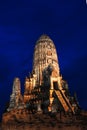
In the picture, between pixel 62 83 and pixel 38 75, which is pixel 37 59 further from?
pixel 62 83

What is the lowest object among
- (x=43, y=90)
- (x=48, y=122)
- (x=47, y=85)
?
(x=48, y=122)

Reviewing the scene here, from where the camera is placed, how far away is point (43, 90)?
5284 cm

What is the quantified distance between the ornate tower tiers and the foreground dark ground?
55.8ft

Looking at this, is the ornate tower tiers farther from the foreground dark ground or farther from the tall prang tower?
the foreground dark ground

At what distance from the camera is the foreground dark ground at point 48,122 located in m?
39.1

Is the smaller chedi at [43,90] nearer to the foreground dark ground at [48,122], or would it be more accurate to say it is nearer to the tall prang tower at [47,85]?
the tall prang tower at [47,85]

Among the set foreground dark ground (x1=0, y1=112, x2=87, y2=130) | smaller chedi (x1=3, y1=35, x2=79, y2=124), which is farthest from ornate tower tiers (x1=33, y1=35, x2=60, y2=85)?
foreground dark ground (x1=0, y1=112, x2=87, y2=130)

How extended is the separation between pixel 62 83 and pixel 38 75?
5838 mm

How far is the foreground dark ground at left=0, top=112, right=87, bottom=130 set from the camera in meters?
39.1

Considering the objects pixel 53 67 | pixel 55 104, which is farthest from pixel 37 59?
pixel 55 104

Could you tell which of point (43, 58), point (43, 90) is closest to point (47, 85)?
point (43, 90)

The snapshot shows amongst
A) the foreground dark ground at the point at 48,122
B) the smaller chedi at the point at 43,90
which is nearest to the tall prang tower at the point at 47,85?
the smaller chedi at the point at 43,90

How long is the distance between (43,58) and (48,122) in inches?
967

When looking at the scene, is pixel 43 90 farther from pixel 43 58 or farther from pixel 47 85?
pixel 43 58
